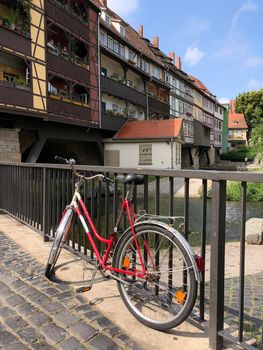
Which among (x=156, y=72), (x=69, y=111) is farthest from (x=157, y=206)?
(x=156, y=72)

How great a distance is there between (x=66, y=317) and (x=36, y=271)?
47.7 inches

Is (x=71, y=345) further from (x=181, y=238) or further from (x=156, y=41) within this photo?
(x=156, y=41)

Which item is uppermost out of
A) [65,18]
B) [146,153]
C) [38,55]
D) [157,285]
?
[65,18]

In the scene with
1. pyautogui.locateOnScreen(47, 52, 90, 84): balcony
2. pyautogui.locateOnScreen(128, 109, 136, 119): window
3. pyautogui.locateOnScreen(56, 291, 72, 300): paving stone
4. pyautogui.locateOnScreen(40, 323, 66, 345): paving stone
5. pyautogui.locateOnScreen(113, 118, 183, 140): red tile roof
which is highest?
pyautogui.locateOnScreen(47, 52, 90, 84): balcony

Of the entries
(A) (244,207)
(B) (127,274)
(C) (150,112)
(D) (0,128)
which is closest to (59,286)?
(B) (127,274)

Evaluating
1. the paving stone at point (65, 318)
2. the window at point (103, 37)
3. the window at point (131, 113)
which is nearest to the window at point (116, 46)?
the window at point (103, 37)

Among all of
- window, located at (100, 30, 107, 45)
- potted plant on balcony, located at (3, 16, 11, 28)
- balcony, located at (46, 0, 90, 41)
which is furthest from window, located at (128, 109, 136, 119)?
potted plant on balcony, located at (3, 16, 11, 28)

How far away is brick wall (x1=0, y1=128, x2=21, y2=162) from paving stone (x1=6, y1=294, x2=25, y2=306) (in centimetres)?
1374

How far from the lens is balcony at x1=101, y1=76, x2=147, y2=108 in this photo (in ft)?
77.9

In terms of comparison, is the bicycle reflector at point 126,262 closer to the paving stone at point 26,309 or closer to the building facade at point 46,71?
the paving stone at point 26,309

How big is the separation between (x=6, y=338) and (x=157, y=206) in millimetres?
1520

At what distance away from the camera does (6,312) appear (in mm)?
2773

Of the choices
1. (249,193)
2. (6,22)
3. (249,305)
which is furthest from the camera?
Result: (249,193)

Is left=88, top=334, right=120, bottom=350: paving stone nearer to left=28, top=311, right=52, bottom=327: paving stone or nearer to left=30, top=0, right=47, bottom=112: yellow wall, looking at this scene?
left=28, top=311, right=52, bottom=327: paving stone
